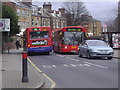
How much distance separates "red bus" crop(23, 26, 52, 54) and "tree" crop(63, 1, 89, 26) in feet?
152

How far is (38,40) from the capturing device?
1115 inches

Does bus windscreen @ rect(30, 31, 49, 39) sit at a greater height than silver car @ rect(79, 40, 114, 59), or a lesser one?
greater

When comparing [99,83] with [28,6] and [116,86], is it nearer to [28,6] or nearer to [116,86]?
[116,86]

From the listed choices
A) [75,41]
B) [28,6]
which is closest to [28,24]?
[28,6]

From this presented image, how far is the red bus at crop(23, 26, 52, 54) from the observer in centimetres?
2819

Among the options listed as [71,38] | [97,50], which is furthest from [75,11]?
[97,50]

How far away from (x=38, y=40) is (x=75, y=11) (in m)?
47.2

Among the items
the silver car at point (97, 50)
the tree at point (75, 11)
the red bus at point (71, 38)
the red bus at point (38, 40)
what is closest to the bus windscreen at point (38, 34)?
the red bus at point (38, 40)

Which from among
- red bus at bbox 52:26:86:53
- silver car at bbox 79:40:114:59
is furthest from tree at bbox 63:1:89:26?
silver car at bbox 79:40:114:59

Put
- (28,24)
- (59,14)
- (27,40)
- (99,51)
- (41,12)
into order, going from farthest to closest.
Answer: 1. (59,14)
2. (41,12)
3. (28,24)
4. (27,40)
5. (99,51)

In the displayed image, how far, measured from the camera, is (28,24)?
72062mm

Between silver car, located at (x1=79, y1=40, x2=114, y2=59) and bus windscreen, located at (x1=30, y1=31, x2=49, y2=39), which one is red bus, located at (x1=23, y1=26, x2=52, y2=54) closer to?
bus windscreen, located at (x1=30, y1=31, x2=49, y2=39)

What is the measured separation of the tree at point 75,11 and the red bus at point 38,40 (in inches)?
1825

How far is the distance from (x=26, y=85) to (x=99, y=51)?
12181 millimetres
